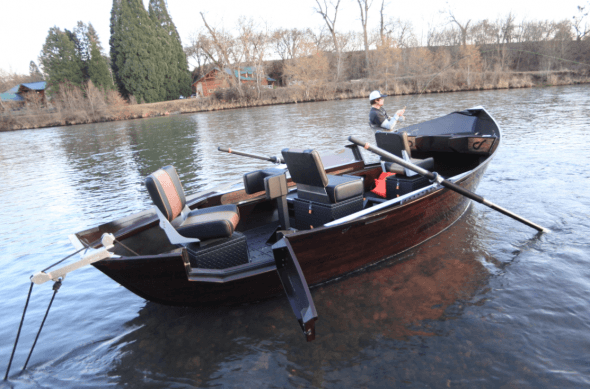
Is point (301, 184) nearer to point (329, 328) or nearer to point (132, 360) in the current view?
point (329, 328)

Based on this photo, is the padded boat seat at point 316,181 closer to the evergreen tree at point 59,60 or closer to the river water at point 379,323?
the river water at point 379,323

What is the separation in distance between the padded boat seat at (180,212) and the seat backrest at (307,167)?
86cm

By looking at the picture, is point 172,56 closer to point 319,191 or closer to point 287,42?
point 287,42

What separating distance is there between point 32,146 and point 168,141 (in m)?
8.91

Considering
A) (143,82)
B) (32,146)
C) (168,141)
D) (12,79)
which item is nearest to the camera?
(168,141)

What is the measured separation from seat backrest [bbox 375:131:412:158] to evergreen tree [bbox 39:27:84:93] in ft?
147

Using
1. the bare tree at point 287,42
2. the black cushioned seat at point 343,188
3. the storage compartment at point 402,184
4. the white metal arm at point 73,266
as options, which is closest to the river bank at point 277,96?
the bare tree at point 287,42

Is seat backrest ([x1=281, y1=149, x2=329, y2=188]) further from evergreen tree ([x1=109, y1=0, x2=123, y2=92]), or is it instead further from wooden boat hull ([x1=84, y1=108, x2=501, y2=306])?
evergreen tree ([x1=109, y1=0, x2=123, y2=92])

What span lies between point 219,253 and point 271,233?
1173mm

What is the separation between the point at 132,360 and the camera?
324cm

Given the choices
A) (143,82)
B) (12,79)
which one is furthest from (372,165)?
(12,79)

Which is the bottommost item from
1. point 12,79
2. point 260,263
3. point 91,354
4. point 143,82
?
point 91,354

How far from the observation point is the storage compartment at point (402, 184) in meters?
4.81

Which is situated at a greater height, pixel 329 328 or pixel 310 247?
pixel 310 247
